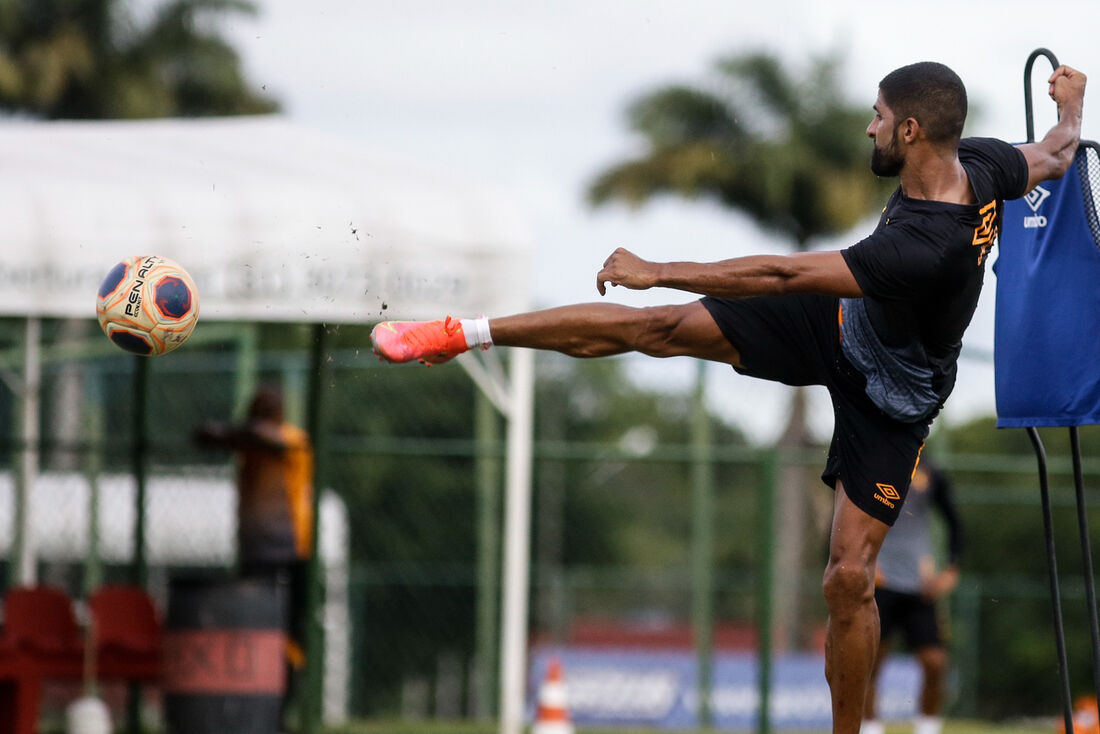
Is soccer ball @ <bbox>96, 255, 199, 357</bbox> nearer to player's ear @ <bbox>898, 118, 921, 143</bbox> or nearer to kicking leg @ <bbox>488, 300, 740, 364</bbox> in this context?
kicking leg @ <bbox>488, 300, 740, 364</bbox>

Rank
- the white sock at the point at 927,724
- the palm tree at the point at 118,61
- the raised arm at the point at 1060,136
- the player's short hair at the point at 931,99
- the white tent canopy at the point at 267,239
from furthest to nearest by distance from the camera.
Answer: the palm tree at the point at 118,61
the white sock at the point at 927,724
the white tent canopy at the point at 267,239
the raised arm at the point at 1060,136
the player's short hair at the point at 931,99

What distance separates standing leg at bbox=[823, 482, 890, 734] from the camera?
491 cm

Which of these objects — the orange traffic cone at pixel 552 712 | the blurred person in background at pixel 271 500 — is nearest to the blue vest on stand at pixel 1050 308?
the orange traffic cone at pixel 552 712

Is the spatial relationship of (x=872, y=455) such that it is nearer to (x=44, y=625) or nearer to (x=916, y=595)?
(x=916, y=595)

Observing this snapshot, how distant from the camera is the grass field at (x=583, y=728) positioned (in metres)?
11.2

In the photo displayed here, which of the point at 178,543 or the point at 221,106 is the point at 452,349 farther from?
the point at 221,106

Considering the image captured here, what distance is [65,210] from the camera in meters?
7.66

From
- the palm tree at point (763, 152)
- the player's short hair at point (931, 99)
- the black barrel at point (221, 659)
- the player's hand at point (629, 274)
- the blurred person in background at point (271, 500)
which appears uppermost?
the palm tree at point (763, 152)

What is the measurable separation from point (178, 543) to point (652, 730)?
430cm

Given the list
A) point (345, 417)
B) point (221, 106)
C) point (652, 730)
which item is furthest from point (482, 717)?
point (221, 106)

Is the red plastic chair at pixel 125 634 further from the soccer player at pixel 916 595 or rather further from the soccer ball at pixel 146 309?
the soccer player at pixel 916 595

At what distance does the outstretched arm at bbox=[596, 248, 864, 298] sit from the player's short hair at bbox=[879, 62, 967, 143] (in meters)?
0.56

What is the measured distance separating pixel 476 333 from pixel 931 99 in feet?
5.54

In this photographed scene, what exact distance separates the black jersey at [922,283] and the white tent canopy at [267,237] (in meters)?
3.11
